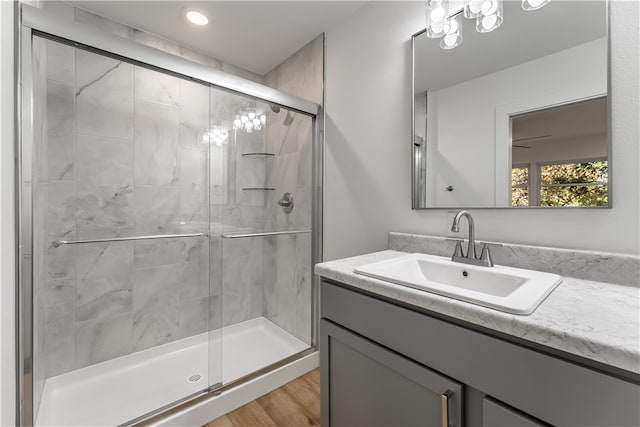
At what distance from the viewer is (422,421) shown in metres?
0.74

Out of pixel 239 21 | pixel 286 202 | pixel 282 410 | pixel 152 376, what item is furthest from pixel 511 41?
pixel 152 376

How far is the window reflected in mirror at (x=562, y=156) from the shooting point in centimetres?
90

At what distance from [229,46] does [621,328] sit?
8.16 feet

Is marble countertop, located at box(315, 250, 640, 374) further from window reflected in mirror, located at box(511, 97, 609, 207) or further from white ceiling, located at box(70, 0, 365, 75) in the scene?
white ceiling, located at box(70, 0, 365, 75)

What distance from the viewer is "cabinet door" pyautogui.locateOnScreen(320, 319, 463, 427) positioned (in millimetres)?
704

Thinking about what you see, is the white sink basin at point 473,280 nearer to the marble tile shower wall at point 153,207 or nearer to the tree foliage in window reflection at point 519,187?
the tree foliage in window reflection at point 519,187

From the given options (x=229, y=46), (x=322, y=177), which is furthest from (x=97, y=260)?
(x=229, y=46)

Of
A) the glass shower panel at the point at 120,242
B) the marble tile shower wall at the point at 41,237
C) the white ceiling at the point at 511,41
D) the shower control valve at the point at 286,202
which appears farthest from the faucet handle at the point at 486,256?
the marble tile shower wall at the point at 41,237

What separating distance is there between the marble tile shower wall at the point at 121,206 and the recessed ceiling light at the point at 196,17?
449 mm

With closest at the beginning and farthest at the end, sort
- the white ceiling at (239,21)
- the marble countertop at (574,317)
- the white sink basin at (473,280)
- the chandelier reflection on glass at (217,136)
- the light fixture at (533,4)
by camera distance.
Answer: the marble countertop at (574,317)
the white sink basin at (473,280)
the light fixture at (533,4)
the white ceiling at (239,21)
the chandelier reflection on glass at (217,136)

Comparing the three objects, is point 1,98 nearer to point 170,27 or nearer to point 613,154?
point 170,27

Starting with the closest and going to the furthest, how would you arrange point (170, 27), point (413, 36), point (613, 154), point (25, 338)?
point (613, 154) → point (25, 338) → point (413, 36) → point (170, 27)

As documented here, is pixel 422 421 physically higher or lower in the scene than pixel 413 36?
lower

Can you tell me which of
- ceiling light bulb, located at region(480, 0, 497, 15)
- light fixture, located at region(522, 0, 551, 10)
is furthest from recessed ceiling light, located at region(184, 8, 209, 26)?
light fixture, located at region(522, 0, 551, 10)
